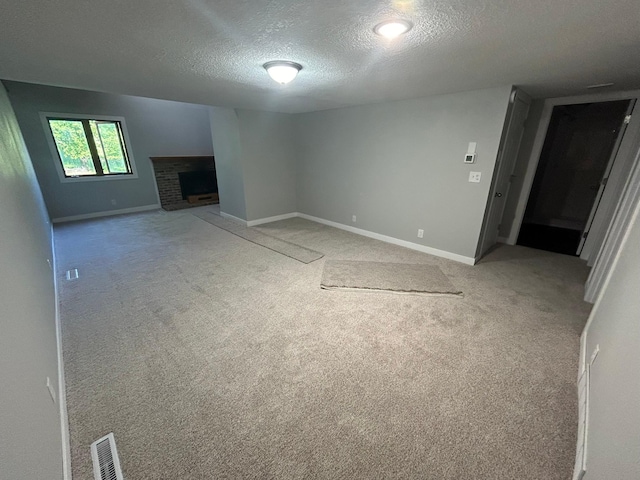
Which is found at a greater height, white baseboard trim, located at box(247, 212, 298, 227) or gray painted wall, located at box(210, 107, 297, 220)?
gray painted wall, located at box(210, 107, 297, 220)

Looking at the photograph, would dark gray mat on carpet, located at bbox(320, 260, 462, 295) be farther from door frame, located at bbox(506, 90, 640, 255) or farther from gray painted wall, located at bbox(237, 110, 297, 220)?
gray painted wall, located at bbox(237, 110, 297, 220)

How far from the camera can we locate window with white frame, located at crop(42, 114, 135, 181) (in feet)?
16.6

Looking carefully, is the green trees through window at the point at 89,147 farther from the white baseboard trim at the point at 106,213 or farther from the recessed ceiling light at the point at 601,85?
the recessed ceiling light at the point at 601,85

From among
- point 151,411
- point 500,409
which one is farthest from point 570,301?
point 151,411

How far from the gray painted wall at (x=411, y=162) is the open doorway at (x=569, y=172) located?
182cm

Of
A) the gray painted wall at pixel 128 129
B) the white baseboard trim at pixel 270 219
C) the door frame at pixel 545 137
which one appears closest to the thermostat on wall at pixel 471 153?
the door frame at pixel 545 137

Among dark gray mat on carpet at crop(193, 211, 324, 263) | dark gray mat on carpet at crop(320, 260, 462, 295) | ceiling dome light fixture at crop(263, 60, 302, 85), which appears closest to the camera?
ceiling dome light fixture at crop(263, 60, 302, 85)

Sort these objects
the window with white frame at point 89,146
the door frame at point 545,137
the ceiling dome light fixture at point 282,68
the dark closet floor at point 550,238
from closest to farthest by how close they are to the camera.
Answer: the ceiling dome light fixture at point 282,68 < the door frame at point 545,137 < the dark closet floor at point 550,238 < the window with white frame at point 89,146

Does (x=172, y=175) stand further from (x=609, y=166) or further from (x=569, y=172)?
(x=569, y=172)

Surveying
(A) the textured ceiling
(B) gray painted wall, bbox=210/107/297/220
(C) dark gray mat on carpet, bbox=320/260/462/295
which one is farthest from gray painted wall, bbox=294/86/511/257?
(C) dark gray mat on carpet, bbox=320/260/462/295

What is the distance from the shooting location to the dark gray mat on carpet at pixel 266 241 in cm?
370

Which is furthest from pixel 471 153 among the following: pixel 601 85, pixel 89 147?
pixel 89 147

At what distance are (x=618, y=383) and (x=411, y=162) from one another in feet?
10.3

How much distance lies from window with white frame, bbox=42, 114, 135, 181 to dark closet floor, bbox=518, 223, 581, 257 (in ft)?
27.2
